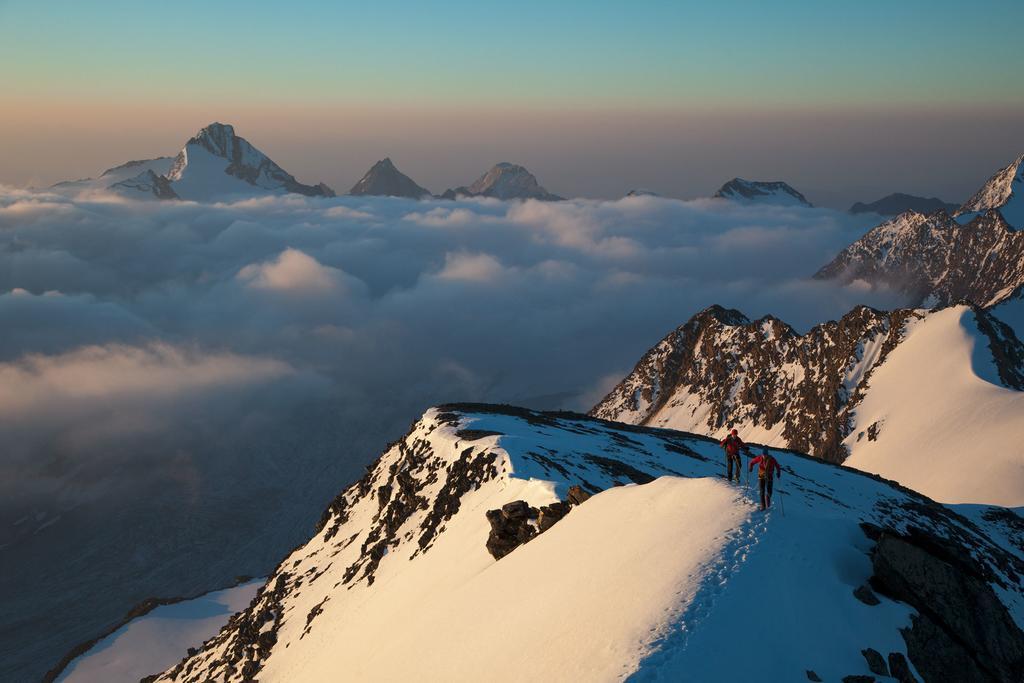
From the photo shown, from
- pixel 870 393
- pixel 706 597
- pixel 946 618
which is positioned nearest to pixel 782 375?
pixel 870 393

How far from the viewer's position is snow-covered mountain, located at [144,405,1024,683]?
870 inches

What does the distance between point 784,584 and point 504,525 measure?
58.8 feet

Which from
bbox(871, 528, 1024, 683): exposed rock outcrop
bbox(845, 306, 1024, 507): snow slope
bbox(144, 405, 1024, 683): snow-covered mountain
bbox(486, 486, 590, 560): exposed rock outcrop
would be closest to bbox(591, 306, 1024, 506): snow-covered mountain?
bbox(845, 306, 1024, 507): snow slope

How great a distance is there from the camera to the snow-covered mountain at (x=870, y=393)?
105 meters

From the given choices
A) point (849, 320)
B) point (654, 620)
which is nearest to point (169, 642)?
point (654, 620)

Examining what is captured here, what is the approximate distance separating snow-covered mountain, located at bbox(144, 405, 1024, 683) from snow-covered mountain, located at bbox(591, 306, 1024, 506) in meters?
52.0

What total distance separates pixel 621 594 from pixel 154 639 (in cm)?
10767

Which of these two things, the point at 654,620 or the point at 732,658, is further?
the point at 654,620

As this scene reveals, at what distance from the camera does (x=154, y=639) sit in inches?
4348

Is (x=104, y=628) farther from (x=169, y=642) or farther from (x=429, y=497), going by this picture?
(x=429, y=497)

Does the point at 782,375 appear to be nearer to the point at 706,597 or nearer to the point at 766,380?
the point at 766,380

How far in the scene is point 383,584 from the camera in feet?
Answer: 159

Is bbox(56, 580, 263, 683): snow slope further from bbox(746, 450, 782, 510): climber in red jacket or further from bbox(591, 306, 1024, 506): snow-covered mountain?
bbox(591, 306, 1024, 506): snow-covered mountain

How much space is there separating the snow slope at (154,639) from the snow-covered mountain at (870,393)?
330 ft
